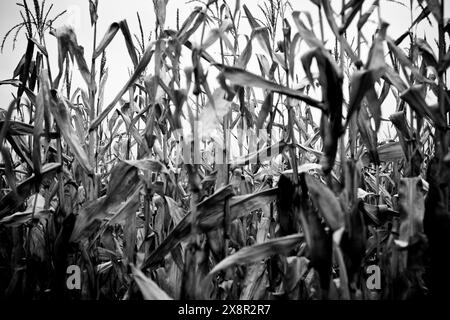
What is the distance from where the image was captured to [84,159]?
114 cm

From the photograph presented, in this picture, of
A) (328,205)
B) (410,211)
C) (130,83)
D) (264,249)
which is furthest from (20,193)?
(410,211)

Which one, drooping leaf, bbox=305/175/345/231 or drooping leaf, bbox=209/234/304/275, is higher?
drooping leaf, bbox=305/175/345/231

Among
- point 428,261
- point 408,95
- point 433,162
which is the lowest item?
point 428,261

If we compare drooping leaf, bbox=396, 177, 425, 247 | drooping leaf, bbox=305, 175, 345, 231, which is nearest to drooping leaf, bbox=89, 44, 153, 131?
drooping leaf, bbox=305, 175, 345, 231

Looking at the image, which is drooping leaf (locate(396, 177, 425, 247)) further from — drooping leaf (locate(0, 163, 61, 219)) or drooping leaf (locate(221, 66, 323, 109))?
drooping leaf (locate(0, 163, 61, 219))

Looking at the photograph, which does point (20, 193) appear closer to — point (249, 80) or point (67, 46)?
point (67, 46)

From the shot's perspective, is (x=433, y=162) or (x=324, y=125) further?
(x=433, y=162)

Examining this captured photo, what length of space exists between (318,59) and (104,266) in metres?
1.21

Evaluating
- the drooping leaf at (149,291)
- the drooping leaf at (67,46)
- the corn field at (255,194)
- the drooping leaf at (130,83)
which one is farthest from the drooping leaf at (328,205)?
the drooping leaf at (67,46)

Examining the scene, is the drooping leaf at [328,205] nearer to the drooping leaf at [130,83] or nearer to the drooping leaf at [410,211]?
the drooping leaf at [410,211]
